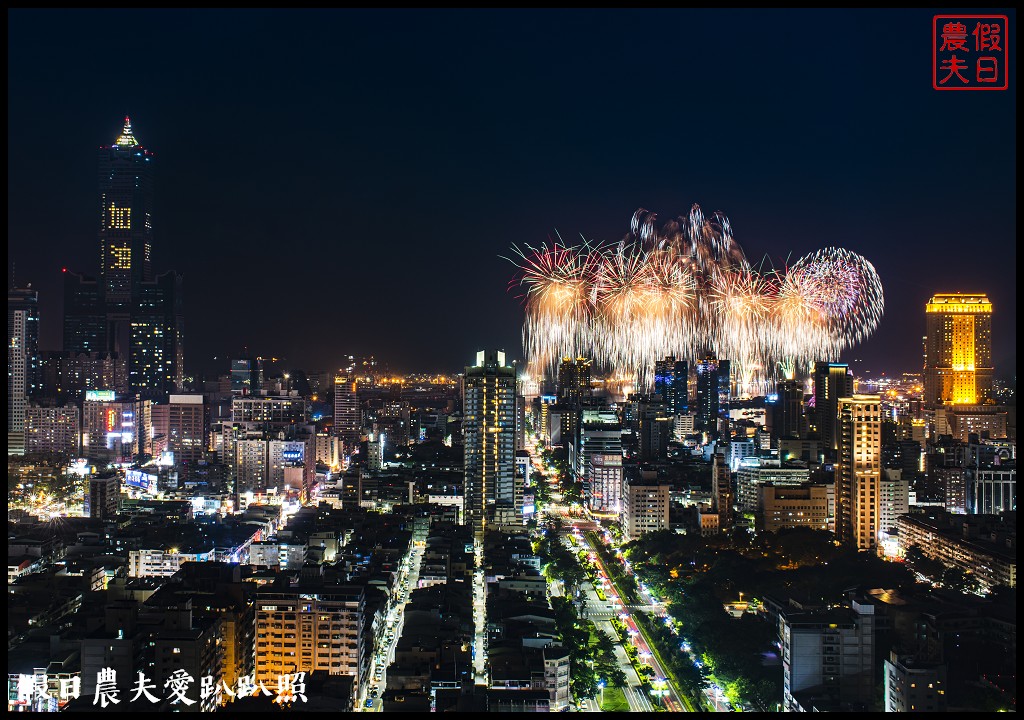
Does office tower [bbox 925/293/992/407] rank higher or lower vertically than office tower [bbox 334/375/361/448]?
higher

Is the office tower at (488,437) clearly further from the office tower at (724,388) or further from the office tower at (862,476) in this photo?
the office tower at (724,388)

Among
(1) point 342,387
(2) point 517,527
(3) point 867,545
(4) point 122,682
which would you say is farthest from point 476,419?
(1) point 342,387

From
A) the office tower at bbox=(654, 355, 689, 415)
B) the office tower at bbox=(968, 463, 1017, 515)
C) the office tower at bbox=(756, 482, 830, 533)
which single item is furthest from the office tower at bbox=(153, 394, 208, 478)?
the office tower at bbox=(968, 463, 1017, 515)

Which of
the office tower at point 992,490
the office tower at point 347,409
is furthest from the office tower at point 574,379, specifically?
the office tower at point 992,490

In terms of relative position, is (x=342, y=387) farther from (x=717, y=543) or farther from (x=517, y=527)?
(x=717, y=543)

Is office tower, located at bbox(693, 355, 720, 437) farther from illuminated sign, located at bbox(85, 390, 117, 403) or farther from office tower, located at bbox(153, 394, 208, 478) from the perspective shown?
illuminated sign, located at bbox(85, 390, 117, 403)

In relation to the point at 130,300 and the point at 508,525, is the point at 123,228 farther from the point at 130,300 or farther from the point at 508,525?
the point at 508,525

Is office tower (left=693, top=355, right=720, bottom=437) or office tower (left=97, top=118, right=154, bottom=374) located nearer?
office tower (left=97, top=118, right=154, bottom=374)
